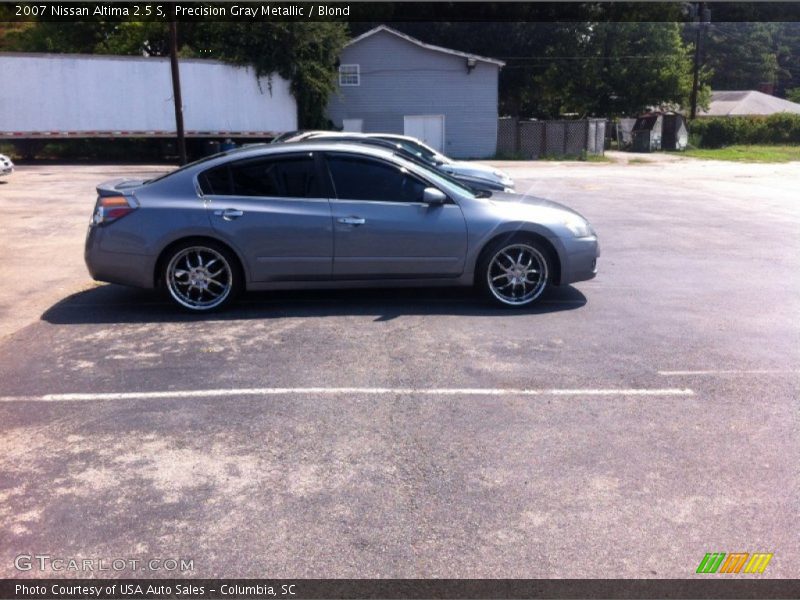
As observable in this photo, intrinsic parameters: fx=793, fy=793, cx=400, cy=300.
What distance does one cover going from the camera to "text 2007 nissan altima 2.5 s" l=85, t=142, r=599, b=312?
7.31 metres

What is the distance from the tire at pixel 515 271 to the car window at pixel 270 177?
1748mm

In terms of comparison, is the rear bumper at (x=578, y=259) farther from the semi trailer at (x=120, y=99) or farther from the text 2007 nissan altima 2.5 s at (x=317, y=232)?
the semi trailer at (x=120, y=99)

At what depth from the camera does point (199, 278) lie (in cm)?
739

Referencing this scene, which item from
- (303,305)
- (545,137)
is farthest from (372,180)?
(545,137)

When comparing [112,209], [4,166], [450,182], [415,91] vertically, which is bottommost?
[4,166]

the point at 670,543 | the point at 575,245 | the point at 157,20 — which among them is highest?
the point at 157,20

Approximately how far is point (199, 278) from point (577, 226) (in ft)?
12.0

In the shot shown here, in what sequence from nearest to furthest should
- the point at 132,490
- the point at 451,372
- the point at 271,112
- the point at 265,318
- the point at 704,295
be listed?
1. the point at 132,490
2. the point at 451,372
3. the point at 265,318
4. the point at 704,295
5. the point at 271,112

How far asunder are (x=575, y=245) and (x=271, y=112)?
28.1 m

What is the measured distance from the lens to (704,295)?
8211 millimetres

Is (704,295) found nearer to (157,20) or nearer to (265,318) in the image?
(265,318)

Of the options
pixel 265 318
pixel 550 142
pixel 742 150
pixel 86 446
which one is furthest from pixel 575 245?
pixel 742 150

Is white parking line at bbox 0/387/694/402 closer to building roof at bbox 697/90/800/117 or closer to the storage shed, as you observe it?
the storage shed

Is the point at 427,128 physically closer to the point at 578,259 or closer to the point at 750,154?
the point at 750,154
